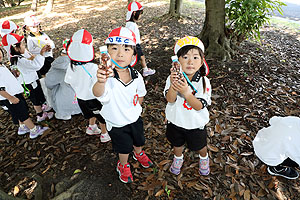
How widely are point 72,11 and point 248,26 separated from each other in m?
12.3

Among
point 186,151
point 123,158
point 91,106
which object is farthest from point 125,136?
point 186,151

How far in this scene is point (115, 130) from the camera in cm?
240

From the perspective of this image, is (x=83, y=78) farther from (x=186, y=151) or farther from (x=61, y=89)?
(x=186, y=151)

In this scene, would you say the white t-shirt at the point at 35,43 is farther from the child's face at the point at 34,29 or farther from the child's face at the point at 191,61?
the child's face at the point at 191,61

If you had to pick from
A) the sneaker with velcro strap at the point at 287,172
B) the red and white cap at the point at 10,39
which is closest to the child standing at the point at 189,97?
the sneaker with velcro strap at the point at 287,172

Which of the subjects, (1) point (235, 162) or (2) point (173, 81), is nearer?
(2) point (173, 81)

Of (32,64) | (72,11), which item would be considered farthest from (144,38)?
(72,11)

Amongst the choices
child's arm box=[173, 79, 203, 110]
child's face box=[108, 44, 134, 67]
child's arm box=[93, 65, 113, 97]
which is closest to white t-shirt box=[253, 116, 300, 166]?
child's arm box=[173, 79, 203, 110]

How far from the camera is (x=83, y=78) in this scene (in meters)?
2.85

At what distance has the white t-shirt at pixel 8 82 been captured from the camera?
2.95m

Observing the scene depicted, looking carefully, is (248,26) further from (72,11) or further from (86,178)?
(72,11)

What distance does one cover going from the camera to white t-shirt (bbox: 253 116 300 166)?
100 inches

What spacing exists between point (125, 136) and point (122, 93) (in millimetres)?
593

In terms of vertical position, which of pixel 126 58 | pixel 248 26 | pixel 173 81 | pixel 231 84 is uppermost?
pixel 126 58
